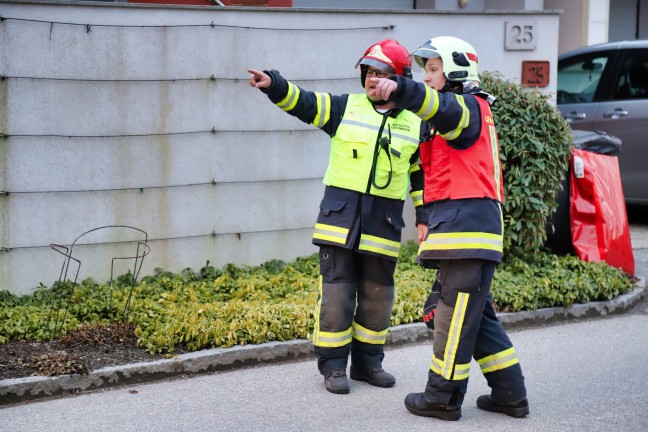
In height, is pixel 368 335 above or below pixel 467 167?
below

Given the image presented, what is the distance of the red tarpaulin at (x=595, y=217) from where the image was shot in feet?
28.0

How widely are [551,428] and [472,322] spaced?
27.5 inches

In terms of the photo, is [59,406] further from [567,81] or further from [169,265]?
[567,81]

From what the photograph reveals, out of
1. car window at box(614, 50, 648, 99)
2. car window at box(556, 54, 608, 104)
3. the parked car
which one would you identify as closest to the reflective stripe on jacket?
the parked car

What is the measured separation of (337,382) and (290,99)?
5.24 ft

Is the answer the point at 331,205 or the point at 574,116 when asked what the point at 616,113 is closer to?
the point at 574,116

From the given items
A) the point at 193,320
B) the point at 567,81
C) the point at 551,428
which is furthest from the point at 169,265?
the point at 567,81

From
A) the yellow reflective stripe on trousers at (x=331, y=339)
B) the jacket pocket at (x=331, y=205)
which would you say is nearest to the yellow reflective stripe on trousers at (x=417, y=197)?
the jacket pocket at (x=331, y=205)

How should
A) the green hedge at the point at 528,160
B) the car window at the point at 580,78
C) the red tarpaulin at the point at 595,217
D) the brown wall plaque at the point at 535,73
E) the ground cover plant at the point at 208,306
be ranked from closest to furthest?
the ground cover plant at the point at 208,306 < the green hedge at the point at 528,160 < the red tarpaulin at the point at 595,217 < the brown wall plaque at the point at 535,73 < the car window at the point at 580,78

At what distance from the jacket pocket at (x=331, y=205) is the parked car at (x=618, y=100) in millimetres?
5759

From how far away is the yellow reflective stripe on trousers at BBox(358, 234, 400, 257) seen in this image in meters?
5.75

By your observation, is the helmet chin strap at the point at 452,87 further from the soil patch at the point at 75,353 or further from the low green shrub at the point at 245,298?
the soil patch at the point at 75,353

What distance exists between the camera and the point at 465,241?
514cm

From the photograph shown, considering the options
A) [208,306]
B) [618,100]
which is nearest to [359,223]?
[208,306]
